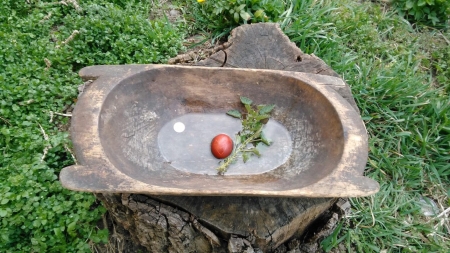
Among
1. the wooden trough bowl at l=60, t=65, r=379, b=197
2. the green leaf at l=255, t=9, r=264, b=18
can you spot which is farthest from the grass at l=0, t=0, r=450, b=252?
the wooden trough bowl at l=60, t=65, r=379, b=197

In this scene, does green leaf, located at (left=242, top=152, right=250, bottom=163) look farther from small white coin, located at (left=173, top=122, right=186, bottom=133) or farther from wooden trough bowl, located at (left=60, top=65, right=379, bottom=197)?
small white coin, located at (left=173, top=122, right=186, bottom=133)

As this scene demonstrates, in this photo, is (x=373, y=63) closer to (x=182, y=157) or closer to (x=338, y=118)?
(x=338, y=118)

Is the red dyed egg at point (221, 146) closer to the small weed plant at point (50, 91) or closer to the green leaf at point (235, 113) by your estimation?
the green leaf at point (235, 113)

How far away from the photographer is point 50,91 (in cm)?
273

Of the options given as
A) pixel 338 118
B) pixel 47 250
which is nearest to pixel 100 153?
pixel 47 250

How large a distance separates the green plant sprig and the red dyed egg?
0.03 metres

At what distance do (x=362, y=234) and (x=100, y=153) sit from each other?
175 cm

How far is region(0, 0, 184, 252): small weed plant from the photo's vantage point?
2.16 metres

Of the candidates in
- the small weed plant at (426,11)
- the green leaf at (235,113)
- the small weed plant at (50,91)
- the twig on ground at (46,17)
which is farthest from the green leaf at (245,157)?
the small weed plant at (426,11)

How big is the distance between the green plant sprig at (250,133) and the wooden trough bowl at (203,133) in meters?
0.05

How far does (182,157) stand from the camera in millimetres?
2146

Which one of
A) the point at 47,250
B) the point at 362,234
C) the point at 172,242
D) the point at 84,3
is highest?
the point at 84,3

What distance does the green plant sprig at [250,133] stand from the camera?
214 cm

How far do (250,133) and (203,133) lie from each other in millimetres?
293
